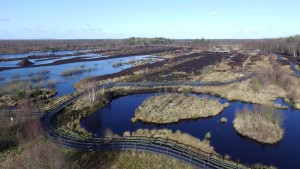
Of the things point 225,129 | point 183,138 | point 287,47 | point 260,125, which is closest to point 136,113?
point 183,138

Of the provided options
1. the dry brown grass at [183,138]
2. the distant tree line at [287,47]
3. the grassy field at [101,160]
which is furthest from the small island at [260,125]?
the distant tree line at [287,47]

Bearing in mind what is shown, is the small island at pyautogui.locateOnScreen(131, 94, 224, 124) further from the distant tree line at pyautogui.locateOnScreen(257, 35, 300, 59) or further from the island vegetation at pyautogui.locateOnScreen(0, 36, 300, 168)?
the distant tree line at pyautogui.locateOnScreen(257, 35, 300, 59)

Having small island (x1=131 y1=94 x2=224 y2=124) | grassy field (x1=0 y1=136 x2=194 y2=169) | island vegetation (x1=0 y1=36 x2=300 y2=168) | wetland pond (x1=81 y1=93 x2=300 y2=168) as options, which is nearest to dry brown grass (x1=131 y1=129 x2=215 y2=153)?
island vegetation (x1=0 y1=36 x2=300 y2=168)

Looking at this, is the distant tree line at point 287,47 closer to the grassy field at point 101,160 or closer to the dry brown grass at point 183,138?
the dry brown grass at point 183,138

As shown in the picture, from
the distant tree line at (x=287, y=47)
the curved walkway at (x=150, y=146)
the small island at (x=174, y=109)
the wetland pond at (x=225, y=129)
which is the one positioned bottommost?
the wetland pond at (x=225, y=129)

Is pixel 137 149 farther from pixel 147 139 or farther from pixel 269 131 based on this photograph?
pixel 269 131
